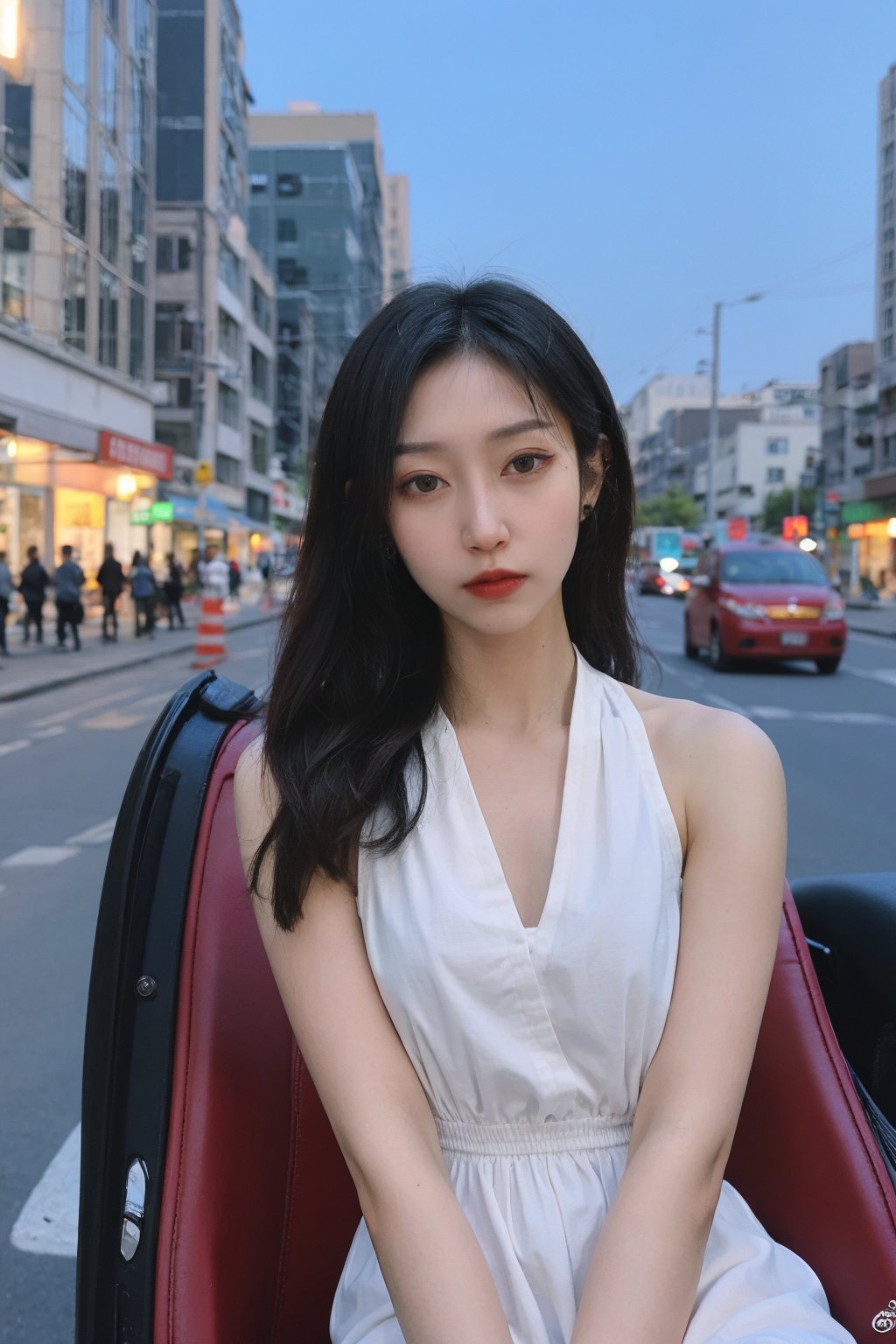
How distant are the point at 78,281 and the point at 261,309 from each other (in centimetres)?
3157

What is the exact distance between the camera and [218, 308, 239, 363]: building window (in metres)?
47.0

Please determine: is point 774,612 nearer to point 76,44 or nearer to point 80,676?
point 80,676

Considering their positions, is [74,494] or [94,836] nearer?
[94,836]

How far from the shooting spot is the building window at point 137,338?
30344mm

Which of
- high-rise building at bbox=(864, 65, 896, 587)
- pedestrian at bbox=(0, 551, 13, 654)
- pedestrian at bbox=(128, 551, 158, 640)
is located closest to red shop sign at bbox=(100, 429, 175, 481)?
pedestrian at bbox=(128, 551, 158, 640)

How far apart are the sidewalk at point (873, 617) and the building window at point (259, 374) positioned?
93.5ft

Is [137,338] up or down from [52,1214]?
up

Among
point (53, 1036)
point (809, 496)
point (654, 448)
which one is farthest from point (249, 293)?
point (654, 448)

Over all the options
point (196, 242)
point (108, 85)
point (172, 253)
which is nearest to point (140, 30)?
point (108, 85)

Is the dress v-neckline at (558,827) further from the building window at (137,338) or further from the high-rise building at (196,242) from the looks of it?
the high-rise building at (196,242)

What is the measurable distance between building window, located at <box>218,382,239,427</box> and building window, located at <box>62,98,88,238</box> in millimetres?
20563

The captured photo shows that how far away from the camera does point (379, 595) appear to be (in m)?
1.74

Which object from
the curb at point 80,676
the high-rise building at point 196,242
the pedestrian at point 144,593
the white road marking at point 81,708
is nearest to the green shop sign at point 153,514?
the pedestrian at point 144,593

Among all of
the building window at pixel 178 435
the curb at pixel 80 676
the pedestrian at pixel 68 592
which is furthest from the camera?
the building window at pixel 178 435
